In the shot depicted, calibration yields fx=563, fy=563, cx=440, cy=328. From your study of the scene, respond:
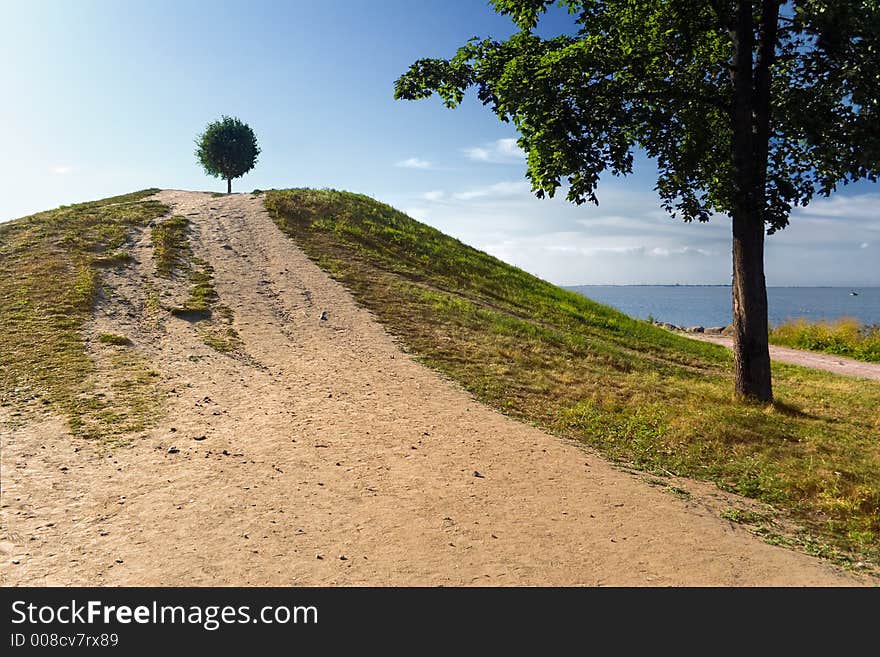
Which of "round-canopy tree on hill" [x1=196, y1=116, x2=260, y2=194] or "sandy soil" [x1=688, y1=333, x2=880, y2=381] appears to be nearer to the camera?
"sandy soil" [x1=688, y1=333, x2=880, y2=381]

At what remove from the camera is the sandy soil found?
2047cm

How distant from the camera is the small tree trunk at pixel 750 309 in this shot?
12156 mm

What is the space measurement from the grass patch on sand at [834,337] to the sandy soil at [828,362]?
2.90 ft

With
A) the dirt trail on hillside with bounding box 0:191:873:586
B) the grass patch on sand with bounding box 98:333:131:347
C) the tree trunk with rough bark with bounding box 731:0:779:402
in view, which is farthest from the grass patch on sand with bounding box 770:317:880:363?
the grass patch on sand with bounding box 98:333:131:347

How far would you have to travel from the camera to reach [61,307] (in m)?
15.8

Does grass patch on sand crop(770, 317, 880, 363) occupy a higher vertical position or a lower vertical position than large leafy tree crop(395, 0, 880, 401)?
lower

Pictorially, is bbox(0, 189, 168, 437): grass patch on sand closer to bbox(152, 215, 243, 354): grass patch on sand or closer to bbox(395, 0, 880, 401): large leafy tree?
bbox(152, 215, 243, 354): grass patch on sand

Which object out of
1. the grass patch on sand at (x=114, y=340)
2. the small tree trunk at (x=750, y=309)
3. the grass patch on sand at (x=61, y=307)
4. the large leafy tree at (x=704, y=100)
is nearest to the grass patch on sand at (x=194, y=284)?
the grass patch on sand at (x=61, y=307)

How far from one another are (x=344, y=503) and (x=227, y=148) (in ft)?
157

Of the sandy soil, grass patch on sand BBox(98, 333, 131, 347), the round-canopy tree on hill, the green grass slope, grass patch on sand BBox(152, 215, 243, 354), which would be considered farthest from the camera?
the round-canopy tree on hill

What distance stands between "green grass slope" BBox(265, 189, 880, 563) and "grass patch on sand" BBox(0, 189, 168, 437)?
273 inches
